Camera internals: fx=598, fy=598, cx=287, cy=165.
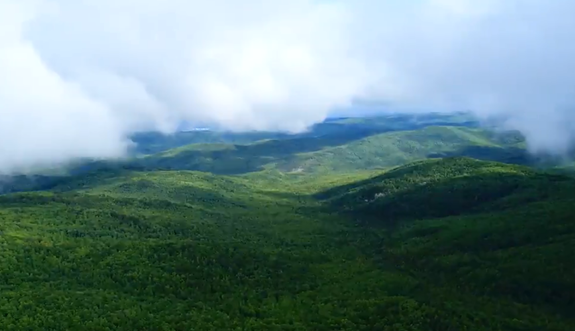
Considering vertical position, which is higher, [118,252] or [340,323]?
[118,252]

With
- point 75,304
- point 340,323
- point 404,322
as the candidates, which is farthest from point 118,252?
point 404,322

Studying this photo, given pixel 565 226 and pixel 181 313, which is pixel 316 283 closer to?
pixel 181 313

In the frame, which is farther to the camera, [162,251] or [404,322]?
[162,251]

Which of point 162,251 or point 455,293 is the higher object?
point 162,251

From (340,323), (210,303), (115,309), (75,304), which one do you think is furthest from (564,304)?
(75,304)

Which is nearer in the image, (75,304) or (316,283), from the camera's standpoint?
(75,304)

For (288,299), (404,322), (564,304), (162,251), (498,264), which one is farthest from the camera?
(162,251)

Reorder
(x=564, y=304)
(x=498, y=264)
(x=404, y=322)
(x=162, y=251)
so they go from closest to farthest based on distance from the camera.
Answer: (x=404, y=322)
(x=564, y=304)
(x=498, y=264)
(x=162, y=251)

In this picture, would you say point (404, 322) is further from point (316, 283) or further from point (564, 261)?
point (564, 261)

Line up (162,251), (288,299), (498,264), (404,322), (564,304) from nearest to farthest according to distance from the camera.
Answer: (404,322), (564,304), (288,299), (498,264), (162,251)

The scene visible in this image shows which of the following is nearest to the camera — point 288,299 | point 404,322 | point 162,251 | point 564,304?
point 404,322
